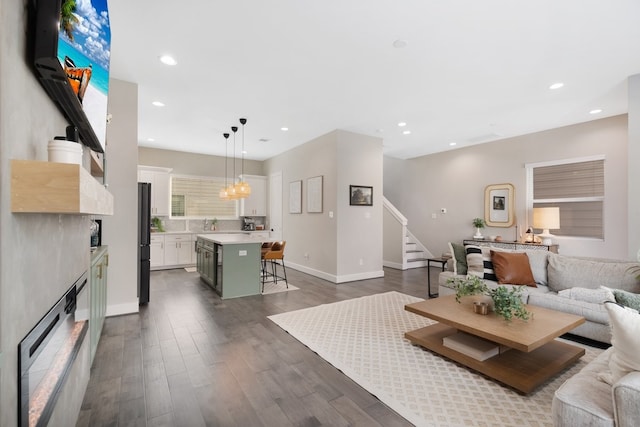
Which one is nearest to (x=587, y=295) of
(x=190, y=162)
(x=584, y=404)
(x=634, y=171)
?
(x=634, y=171)

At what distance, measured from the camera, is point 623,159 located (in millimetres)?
4703

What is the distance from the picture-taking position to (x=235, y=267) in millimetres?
4613

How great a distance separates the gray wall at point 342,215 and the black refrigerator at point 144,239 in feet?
9.95

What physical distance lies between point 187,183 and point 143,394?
6279 millimetres

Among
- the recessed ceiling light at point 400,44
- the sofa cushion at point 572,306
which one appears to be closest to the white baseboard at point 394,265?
the sofa cushion at point 572,306

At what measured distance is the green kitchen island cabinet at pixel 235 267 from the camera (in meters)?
4.54

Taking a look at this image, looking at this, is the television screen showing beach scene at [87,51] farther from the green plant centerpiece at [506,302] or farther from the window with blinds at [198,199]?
the window with blinds at [198,199]

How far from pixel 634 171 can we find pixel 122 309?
6.27 meters

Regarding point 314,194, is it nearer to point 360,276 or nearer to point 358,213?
point 358,213

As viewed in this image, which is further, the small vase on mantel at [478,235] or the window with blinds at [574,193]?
the small vase on mantel at [478,235]

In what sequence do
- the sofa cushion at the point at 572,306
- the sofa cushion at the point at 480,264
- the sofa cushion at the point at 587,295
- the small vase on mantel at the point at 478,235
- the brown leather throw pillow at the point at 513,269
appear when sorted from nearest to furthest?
the sofa cushion at the point at 572,306 → the sofa cushion at the point at 587,295 → the brown leather throw pillow at the point at 513,269 → the sofa cushion at the point at 480,264 → the small vase on mantel at the point at 478,235

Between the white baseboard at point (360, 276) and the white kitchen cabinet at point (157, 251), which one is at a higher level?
the white kitchen cabinet at point (157, 251)

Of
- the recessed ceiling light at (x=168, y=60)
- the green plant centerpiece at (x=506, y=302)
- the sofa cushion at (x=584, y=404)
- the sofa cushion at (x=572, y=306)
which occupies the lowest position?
the sofa cushion at (x=572, y=306)

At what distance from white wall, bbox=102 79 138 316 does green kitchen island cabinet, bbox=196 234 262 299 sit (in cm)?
115
